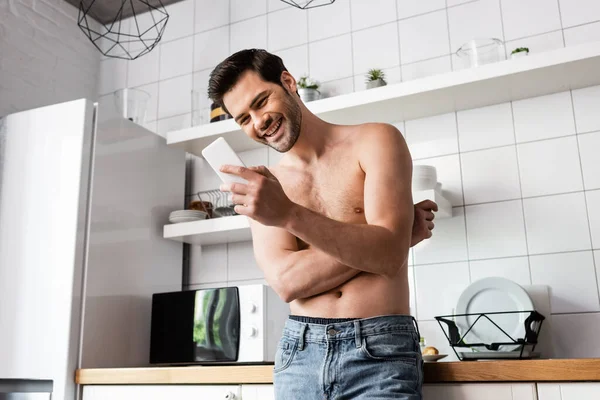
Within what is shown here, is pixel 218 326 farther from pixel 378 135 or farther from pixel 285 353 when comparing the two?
pixel 378 135

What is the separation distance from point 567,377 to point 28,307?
1687 millimetres

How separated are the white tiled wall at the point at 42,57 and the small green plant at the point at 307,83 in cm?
120

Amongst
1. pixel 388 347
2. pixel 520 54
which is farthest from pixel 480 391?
pixel 520 54

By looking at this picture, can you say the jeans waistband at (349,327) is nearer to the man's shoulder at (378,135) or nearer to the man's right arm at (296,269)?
the man's right arm at (296,269)

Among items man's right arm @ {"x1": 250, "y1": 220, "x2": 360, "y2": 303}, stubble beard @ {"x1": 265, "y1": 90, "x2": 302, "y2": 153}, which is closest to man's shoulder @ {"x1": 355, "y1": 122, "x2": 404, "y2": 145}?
stubble beard @ {"x1": 265, "y1": 90, "x2": 302, "y2": 153}

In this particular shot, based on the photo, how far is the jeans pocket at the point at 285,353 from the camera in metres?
1.24

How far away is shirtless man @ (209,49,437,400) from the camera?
1068mm

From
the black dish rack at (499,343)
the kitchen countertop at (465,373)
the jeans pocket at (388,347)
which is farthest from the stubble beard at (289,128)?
the black dish rack at (499,343)

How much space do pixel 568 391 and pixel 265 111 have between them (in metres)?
0.89

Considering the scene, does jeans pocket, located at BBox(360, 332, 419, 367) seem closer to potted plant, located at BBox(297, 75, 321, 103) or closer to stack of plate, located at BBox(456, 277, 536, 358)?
stack of plate, located at BBox(456, 277, 536, 358)

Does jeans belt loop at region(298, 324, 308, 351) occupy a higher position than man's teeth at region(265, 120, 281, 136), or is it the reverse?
man's teeth at region(265, 120, 281, 136)

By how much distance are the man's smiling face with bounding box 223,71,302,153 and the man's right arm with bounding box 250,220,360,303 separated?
203 millimetres

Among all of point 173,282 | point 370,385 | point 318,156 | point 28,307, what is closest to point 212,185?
point 173,282

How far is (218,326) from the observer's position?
6.93 ft
